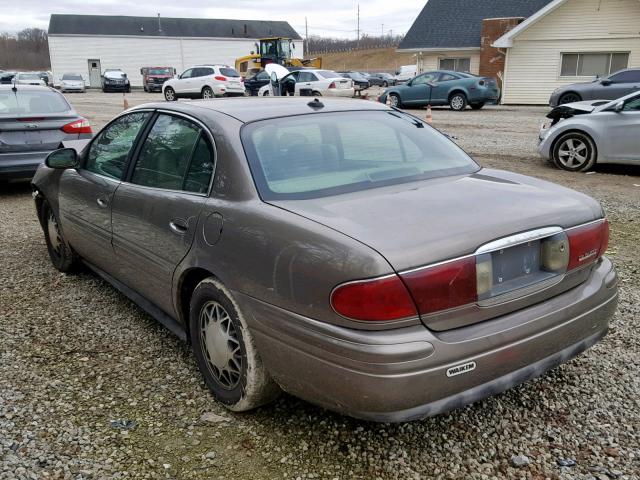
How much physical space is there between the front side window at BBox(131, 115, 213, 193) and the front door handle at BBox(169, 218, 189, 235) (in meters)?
0.18

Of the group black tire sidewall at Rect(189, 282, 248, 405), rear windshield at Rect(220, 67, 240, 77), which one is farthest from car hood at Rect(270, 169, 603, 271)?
rear windshield at Rect(220, 67, 240, 77)

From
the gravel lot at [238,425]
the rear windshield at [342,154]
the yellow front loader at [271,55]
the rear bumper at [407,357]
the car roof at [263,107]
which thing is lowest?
the gravel lot at [238,425]

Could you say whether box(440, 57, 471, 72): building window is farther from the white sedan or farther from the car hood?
the car hood

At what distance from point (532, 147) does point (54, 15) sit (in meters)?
63.3

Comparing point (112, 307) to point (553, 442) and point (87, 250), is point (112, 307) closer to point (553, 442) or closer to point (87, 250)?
point (87, 250)

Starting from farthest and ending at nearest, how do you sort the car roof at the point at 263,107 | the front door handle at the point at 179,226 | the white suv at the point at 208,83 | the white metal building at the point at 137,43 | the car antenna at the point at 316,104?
the white metal building at the point at 137,43, the white suv at the point at 208,83, the car antenna at the point at 316,104, the car roof at the point at 263,107, the front door handle at the point at 179,226

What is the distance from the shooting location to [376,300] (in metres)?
2.23

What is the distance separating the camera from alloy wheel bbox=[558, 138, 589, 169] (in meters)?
9.80

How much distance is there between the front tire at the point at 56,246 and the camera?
A: 16.1 ft

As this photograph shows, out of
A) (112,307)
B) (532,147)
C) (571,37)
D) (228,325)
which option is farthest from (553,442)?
(571,37)

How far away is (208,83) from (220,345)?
27.9 metres

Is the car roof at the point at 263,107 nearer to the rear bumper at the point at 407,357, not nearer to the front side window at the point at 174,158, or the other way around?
the front side window at the point at 174,158

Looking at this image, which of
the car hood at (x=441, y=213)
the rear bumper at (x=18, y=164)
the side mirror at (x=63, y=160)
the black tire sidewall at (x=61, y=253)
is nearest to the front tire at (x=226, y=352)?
the car hood at (x=441, y=213)

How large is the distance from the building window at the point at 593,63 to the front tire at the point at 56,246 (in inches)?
1029
